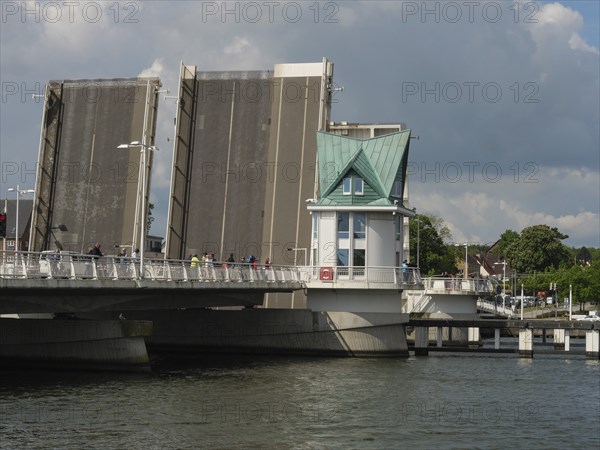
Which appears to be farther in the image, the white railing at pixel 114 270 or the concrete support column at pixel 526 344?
the concrete support column at pixel 526 344

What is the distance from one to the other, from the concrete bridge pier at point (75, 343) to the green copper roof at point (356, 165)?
37.0 ft

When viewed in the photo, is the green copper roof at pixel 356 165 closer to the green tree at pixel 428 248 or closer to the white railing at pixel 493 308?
the white railing at pixel 493 308

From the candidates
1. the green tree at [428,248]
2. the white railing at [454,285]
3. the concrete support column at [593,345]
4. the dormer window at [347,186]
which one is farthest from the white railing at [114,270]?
the green tree at [428,248]

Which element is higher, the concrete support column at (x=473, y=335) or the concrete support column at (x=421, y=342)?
the concrete support column at (x=473, y=335)

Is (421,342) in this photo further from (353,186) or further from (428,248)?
(428,248)

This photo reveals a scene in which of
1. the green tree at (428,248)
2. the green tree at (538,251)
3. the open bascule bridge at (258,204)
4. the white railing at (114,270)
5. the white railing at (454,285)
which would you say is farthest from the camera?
the green tree at (538,251)

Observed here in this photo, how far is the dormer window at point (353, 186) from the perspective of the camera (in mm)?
41781

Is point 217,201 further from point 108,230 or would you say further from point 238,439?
point 238,439

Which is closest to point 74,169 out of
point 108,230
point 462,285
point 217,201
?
point 108,230

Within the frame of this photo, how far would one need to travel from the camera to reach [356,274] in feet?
135

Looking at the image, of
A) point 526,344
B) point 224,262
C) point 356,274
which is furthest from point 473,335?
point 224,262

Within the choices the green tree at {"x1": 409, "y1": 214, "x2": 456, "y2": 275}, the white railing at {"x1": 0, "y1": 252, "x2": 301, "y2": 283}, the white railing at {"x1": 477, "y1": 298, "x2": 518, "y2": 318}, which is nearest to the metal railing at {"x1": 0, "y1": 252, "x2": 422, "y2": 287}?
the white railing at {"x1": 0, "y1": 252, "x2": 301, "y2": 283}

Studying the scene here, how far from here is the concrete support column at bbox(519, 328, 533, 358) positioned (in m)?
42.9

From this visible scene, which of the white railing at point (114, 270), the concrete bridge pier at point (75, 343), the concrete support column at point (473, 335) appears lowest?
the concrete bridge pier at point (75, 343)
